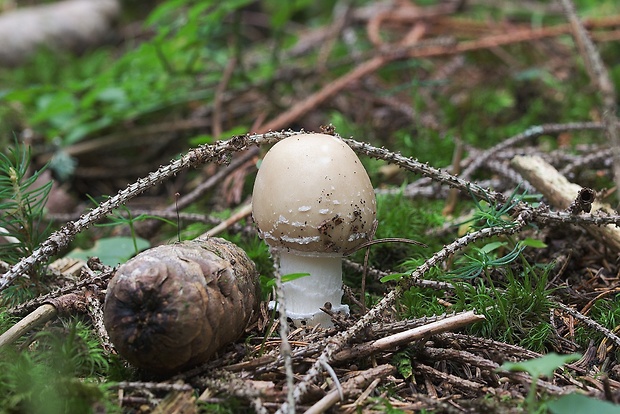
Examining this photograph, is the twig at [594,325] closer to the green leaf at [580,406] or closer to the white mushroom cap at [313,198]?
the green leaf at [580,406]

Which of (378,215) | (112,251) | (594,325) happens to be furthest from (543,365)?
(112,251)

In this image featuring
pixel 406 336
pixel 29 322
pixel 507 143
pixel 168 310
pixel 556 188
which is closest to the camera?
pixel 168 310

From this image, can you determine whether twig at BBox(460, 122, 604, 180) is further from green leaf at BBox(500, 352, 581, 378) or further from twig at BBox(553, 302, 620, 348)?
green leaf at BBox(500, 352, 581, 378)

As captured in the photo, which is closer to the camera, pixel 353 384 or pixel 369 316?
pixel 353 384

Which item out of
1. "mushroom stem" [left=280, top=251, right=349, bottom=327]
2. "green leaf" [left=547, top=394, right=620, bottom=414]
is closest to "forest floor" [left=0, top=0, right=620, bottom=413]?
"green leaf" [left=547, top=394, right=620, bottom=414]

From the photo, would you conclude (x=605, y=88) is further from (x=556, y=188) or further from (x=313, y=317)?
(x=313, y=317)

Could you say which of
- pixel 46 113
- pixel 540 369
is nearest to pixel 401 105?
pixel 46 113

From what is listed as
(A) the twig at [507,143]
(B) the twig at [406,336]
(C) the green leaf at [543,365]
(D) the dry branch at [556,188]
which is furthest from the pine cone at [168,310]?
(A) the twig at [507,143]
